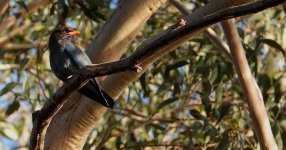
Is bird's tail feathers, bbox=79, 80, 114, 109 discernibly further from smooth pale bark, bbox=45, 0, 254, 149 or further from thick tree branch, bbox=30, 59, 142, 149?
thick tree branch, bbox=30, 59, 142, 149

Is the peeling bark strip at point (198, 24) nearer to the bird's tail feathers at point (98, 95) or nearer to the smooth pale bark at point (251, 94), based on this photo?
the bird's tail feathers at point (98, 95)

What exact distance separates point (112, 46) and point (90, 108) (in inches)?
13.0

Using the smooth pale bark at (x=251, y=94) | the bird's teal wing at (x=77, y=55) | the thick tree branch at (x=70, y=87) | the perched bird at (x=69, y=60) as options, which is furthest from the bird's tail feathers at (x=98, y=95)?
the smooth pale bark at (x=251, y=94)

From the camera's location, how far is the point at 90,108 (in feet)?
10.3

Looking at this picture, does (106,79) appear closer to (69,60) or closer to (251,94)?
(69,60)

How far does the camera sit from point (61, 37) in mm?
3955

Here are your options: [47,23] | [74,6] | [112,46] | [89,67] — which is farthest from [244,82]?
[47,23]

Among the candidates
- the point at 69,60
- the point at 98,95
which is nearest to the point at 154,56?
the point at 98,95

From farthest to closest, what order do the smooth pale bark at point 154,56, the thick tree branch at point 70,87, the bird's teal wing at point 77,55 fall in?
the bird's teal wing at point 77,55
the smooth pale bark at point 154,56
the thick tree branch at point 70,87

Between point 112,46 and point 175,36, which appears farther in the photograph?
point 112,46

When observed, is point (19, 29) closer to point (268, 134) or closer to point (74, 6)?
point (74, 6)

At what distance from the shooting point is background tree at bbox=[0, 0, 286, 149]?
119 inches

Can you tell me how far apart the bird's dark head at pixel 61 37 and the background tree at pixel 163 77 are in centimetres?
19

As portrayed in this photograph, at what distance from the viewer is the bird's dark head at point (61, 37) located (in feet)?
12.8
